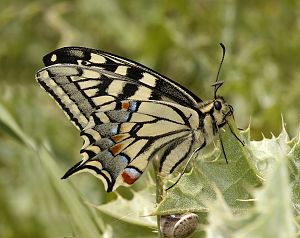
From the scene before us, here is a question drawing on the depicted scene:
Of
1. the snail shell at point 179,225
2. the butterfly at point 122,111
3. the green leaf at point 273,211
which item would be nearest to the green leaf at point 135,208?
the butterfly at point 122,111

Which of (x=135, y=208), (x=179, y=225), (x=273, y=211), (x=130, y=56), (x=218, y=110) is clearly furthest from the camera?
(x=130, y=56)

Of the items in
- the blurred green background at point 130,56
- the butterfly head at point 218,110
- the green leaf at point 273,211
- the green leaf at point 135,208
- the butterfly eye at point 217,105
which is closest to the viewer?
the green leaf at point 273,211

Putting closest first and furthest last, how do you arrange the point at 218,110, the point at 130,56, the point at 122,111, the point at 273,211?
the point at 273,211
the point at 218,110
the point at 122,111
the point at 130,56

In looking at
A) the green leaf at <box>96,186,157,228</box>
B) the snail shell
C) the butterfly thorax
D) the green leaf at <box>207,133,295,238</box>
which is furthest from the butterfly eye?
the green leaf at <box>207,133,295,238</box>

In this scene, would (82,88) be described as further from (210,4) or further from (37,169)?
(210,4)

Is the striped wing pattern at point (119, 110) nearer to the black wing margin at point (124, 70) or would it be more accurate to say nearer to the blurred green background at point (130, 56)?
the black wing margin at point (124, 70)

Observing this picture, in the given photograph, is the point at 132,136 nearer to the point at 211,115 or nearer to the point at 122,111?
the point at 122,111

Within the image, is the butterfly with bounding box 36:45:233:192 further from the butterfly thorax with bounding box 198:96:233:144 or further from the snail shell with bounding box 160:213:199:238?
the snail shell with bounding box 160:213:199:238

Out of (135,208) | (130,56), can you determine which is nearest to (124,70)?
(135,208)
